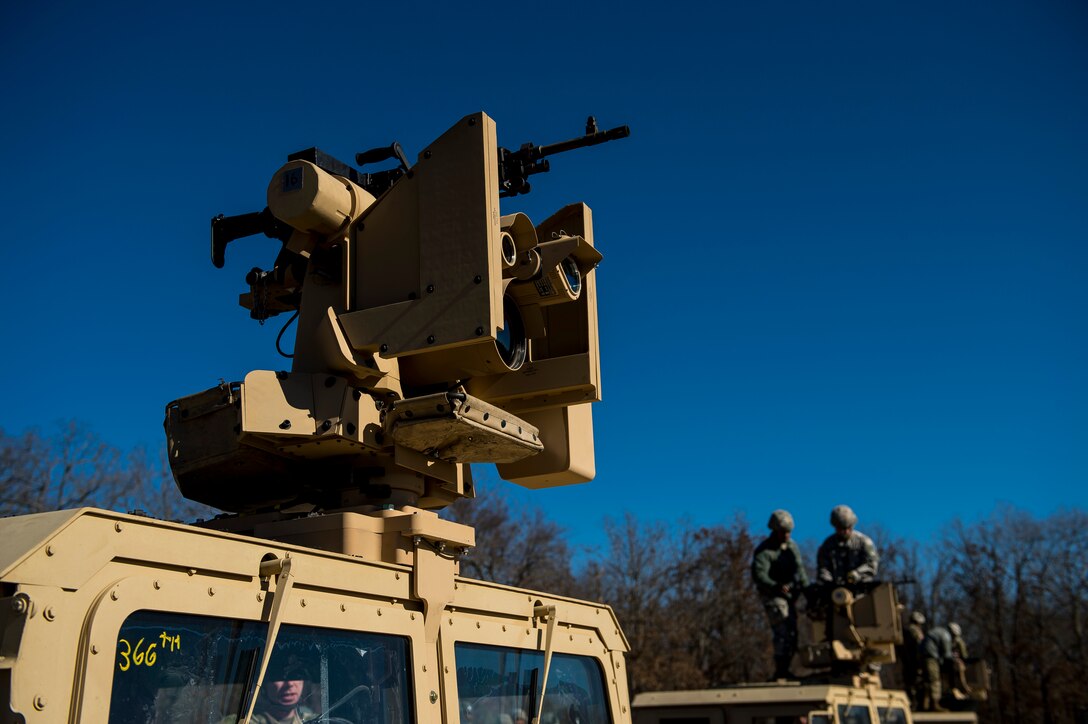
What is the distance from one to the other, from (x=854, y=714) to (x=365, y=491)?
24.0ft

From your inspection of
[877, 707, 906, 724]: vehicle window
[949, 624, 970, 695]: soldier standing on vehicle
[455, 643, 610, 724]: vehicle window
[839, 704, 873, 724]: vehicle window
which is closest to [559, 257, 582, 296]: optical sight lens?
[455, 643, 610, 724]: vehicle window

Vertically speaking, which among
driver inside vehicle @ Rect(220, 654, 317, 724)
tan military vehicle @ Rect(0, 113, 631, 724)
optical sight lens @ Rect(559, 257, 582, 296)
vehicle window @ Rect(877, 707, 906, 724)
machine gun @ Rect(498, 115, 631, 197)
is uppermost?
machine gun @ Rect(498, 115, 631, 197)

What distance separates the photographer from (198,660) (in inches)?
123

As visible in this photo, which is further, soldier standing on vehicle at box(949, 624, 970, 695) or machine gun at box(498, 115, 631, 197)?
soldier standing on vehicle at box(949, 624, 970, 695)

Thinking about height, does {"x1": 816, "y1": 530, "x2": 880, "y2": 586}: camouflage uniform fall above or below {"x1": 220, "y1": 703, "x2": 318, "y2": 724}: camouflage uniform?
above

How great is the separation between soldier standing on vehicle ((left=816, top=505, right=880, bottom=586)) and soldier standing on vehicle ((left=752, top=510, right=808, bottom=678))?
32 cm

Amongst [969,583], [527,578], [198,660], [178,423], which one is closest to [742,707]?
[178,423]

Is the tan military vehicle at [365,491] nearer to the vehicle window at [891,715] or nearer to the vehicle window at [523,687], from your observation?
the vehicle window at [523,687]

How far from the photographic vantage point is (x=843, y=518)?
12844 mm

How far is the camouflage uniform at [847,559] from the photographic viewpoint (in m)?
12.5

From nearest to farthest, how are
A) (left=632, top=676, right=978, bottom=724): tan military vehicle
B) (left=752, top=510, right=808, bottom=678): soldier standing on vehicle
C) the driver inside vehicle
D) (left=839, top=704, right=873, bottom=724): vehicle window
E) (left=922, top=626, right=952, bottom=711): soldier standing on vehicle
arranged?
the driver inside vehicle → (left=632, top=676, right=978, bottom=724): tan military vehicle → (left=839, top=704, right=873, bottom=724): vehicle window → (left=752, top=510, right=808, bottom=678): soldier standing on vehicle → (left=922, top=626, right=952, bottom=711): soldier standing on vehicle

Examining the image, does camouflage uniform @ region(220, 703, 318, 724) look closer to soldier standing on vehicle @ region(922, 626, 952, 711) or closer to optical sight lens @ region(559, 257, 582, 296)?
optical sight lens @ region(559, 257, 582, 296)

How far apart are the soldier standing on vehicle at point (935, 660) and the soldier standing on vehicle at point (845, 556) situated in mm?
5955

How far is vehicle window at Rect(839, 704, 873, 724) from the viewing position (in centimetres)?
994
